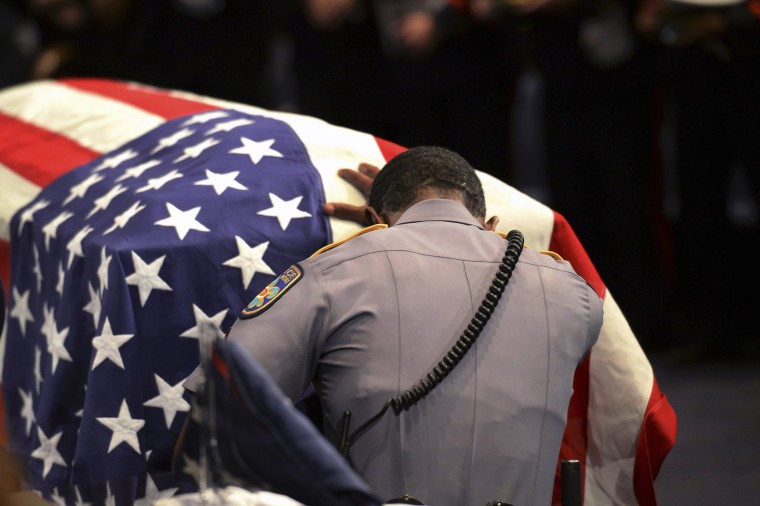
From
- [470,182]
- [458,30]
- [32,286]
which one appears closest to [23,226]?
[32,286]

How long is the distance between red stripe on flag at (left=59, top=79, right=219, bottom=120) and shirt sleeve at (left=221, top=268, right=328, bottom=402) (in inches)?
56.9

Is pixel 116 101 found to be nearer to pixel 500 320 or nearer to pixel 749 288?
pixel 500 320


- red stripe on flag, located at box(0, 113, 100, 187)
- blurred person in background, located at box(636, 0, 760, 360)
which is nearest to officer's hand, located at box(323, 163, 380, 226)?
red stripe on flag, located at box(0, 113, 100, 187)

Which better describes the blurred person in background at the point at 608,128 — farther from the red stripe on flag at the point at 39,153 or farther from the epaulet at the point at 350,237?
the epaulet at the point at 350,237

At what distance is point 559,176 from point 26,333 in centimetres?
251

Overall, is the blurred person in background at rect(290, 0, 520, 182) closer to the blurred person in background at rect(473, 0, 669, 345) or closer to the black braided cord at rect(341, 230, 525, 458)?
the blurred person in background at rect(473, 0, 669, 345)

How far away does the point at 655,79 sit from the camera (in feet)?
14.5

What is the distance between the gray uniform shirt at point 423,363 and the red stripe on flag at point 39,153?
1.49 m

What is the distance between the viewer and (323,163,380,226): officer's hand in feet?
8.09

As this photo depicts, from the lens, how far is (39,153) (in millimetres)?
3393

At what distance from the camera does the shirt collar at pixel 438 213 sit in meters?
2.09

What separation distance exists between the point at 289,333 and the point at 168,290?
529mm

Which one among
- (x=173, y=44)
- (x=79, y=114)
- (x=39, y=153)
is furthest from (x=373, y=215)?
(x=173, y=44)

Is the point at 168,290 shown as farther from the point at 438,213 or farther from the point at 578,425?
the point at 578,425
